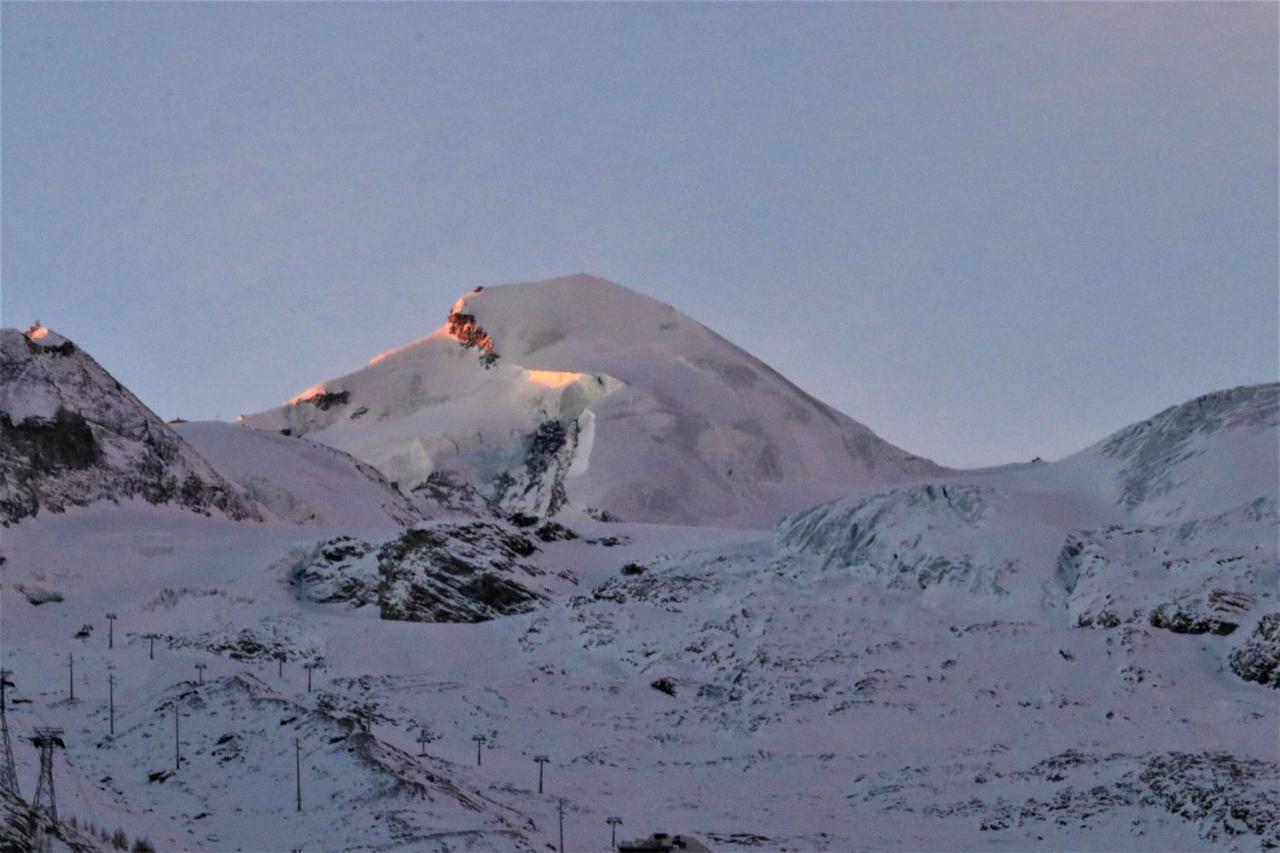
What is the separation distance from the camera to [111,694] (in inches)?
2109

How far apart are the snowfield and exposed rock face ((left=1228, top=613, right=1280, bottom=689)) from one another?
100 mm

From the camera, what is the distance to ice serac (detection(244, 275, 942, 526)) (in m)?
136

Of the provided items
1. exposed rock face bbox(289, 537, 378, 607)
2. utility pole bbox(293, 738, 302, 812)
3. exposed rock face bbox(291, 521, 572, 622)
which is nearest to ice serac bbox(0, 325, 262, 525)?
exposed rock face bbox(289, 537, 378, 607)

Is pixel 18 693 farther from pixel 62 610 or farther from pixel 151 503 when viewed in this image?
pixel 151 503

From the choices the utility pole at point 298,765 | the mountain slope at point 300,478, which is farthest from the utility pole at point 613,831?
the mountain slope at point 300,478

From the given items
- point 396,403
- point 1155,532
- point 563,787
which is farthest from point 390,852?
point 396,403

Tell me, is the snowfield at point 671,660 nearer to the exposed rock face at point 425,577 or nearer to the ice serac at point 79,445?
the exposed rock face at point 425,577

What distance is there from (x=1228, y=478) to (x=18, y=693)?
45650mm

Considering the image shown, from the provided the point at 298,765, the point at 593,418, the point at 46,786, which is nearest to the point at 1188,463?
the point at 298,765

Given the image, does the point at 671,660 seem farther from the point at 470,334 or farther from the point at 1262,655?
the point at 470,334

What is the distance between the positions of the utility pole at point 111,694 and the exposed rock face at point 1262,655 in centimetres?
3193

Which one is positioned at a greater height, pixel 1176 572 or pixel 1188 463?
pixel 1188 463

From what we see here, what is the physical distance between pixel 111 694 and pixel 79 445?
1245 inches

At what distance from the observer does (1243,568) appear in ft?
219
